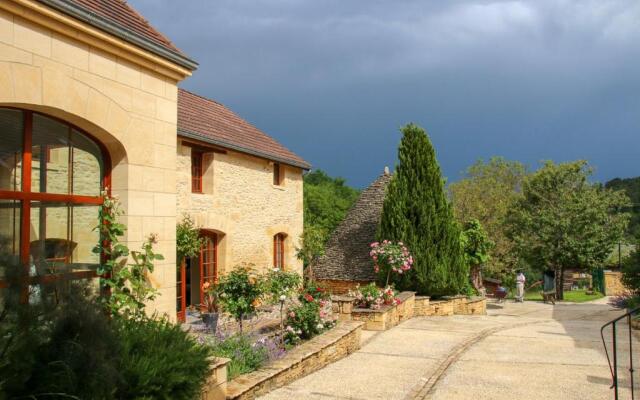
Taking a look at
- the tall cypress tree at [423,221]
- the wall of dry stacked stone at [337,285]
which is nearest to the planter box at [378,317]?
the tall cypress tree at [423,221]

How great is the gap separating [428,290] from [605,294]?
22.9m

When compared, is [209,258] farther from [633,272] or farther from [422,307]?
[633,272]

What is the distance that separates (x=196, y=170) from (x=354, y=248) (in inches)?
309

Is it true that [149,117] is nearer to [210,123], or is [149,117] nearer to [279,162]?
[210,123]

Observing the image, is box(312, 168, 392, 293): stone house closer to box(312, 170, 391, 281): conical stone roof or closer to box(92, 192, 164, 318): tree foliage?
box(312, 170, 391, 281): conical stone roof

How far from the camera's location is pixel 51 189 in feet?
17.0

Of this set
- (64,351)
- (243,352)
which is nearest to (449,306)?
(243,352)

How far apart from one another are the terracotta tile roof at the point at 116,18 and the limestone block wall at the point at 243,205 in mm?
5735

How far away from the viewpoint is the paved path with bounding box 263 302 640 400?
21.3 ft

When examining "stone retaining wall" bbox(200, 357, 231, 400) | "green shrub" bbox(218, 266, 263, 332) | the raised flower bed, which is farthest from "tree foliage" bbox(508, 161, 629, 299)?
"stone retaining wall" bbox(200, 357, 231, 400)

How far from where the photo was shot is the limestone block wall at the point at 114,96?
4.72 meters

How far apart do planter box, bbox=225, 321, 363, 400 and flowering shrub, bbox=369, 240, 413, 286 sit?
536cm

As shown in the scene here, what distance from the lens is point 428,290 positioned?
15.4m

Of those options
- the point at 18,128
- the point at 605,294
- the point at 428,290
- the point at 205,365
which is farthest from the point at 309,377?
the point at 605,294
